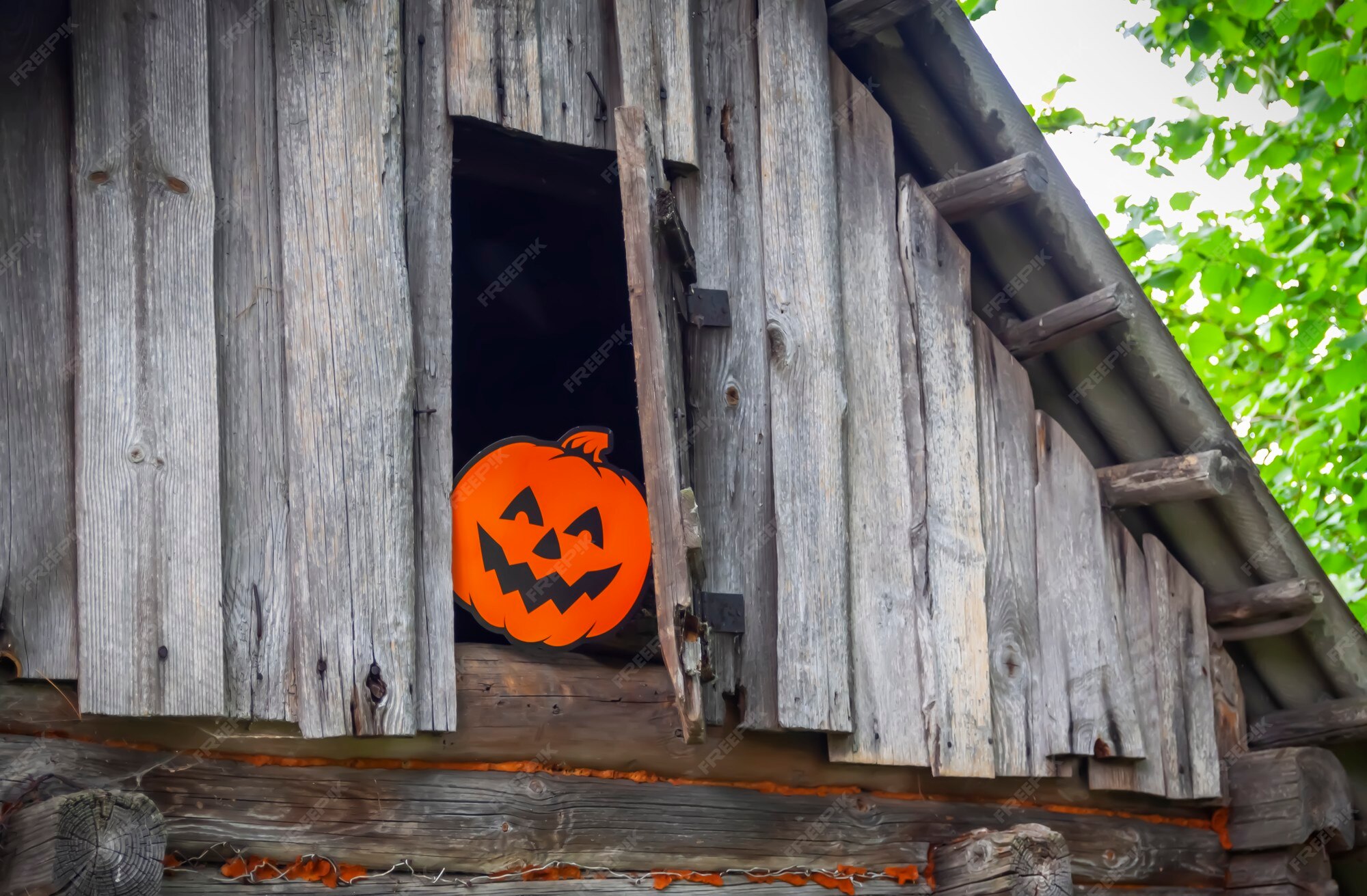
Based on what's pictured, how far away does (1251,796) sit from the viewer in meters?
4.91

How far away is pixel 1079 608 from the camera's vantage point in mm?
4707

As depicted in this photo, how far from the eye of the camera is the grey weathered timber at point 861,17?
179 inches

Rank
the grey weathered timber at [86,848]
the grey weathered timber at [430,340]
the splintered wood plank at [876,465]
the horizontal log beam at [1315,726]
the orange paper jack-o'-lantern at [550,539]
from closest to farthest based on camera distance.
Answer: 1. the grey weathered timber at [86,848]
2. the grey weathered timber at [430,340]
3. the orange paper jack-o'-lantern at [550,539]
4. the splintered wood plank at [876,465]
5. the horizontal log beam at [1315,726]

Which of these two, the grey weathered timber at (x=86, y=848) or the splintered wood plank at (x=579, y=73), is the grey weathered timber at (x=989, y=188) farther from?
the grey weathered timber at (x=86, y=848)

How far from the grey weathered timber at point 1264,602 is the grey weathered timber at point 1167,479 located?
42 cm

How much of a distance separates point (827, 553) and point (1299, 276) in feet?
13.6

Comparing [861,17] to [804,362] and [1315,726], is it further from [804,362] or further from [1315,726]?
[1315,726]

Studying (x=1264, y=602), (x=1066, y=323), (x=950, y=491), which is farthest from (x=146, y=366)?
(x=1264, y=602)

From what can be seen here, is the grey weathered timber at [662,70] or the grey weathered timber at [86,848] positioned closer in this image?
the grey weathered timber at [86,848]

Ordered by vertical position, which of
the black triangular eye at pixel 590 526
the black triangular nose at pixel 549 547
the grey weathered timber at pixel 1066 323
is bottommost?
the black triangular nose at pixel 549 547

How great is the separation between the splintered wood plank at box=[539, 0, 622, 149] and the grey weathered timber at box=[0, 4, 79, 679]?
1.32 m

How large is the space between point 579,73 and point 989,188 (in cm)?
142

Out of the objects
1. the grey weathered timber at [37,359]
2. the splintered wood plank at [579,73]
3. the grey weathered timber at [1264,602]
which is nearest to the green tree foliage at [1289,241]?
the grey weathered timber at [1264,602]

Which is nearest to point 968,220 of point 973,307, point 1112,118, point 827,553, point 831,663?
point 973,307
